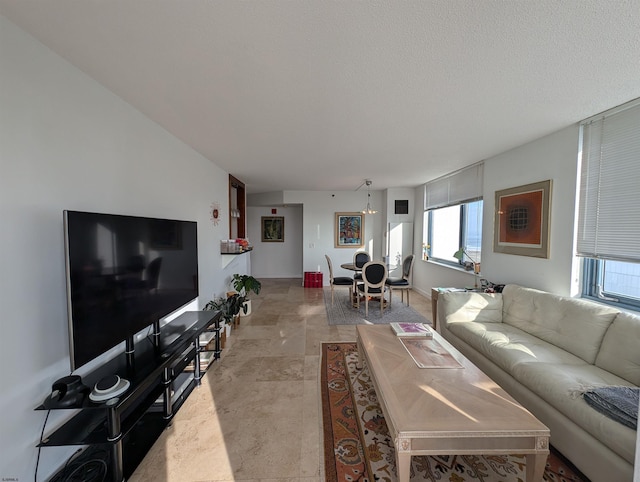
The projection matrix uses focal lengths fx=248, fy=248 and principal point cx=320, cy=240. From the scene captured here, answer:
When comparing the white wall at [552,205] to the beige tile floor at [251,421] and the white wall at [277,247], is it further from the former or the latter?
the white wall at [277,247]

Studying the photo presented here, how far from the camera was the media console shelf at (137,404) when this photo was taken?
1277 mm

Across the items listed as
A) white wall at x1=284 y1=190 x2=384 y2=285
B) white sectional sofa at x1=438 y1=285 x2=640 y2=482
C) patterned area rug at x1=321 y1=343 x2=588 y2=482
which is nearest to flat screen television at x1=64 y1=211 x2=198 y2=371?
patterned area rug at x1=321 y1=343 x2=588 y2=482

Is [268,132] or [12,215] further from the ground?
[268,132]

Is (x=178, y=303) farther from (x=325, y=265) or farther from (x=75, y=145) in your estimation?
(x=325, y=265)

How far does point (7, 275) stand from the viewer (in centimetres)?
116

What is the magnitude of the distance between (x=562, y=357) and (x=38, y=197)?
142 inches

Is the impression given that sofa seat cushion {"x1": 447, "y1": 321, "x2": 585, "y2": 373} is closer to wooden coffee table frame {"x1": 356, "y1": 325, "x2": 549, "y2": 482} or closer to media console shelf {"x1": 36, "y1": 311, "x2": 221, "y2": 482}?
wooden coffee table frame {"x1": 356, "y1": 325, "x2": 549, "y2": 482}

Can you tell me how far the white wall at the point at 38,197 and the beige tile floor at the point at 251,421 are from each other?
2.13 ft

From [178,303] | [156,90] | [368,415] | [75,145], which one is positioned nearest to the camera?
[75,145]

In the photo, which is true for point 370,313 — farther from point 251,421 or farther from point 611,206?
point 611,206

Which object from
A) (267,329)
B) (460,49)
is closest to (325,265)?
(267,329)

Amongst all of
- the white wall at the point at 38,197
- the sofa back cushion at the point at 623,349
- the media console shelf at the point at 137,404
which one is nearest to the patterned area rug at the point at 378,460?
the sofa back cushion at the point at 623,349

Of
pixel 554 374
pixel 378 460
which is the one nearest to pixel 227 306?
pixel 378 460

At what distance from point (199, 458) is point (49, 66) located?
97.3 inches
